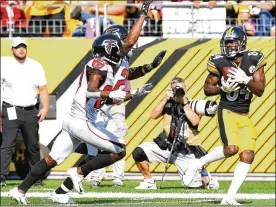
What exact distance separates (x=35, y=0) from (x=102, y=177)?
3.23m

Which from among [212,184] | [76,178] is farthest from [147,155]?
[76,178]

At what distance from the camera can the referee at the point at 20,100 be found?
1220cm

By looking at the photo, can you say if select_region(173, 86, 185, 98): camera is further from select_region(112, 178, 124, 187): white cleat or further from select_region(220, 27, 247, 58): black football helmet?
select_region(220, 27, 247, 58): black football helmet

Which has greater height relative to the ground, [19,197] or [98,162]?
[98,162]

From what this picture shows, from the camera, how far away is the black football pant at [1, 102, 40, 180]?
12.2 m

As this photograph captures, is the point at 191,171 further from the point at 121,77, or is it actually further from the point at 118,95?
the point at 118,95

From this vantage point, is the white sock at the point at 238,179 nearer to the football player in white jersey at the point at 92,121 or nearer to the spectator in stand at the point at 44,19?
the football player in white jersey at the point at 92,121

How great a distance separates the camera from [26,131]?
12281 millimetres

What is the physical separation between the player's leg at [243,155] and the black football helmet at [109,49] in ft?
4.37

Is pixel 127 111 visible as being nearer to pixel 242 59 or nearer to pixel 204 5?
pixel 204 5

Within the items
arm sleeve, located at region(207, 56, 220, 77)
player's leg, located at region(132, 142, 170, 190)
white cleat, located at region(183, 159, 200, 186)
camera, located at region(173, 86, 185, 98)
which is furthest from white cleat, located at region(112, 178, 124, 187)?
arm sleeve, located at region(207, 56, 220, 77)

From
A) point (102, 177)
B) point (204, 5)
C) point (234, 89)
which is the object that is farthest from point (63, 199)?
point (204, 5)

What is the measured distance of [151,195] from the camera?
35.8ft

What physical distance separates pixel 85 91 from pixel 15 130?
3.15 m
